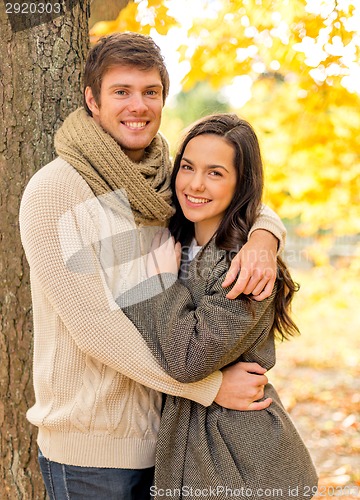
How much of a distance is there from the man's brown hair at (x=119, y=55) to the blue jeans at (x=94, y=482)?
1284 mm

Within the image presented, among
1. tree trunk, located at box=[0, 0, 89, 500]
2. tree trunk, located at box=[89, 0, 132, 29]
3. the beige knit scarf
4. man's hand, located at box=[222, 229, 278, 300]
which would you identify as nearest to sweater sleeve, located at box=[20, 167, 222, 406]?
the beige knit scarf

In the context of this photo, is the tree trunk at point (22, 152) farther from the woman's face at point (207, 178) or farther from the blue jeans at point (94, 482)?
the woman's face at point (207, 178)

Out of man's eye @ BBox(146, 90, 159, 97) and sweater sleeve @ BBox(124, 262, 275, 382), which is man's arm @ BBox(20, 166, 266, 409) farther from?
man's eye @ BBox(146, 90, 159, 97)

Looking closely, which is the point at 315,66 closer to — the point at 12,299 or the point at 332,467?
the point at 12,299

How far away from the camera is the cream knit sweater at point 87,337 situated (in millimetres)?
2000

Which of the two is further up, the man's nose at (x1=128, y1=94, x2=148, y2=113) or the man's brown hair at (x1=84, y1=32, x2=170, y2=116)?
the man's brown hair at (x1=84, y1=32, x2=170, y2=116)

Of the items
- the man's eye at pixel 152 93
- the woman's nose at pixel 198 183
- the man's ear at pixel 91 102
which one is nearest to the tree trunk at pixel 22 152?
the man's ear at pixel 91 102

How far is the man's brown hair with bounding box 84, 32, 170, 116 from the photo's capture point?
2.25 meters

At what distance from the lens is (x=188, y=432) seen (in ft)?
7.12

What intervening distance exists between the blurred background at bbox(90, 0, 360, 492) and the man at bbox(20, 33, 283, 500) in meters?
0.36

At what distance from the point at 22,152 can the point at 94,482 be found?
1.33 metres

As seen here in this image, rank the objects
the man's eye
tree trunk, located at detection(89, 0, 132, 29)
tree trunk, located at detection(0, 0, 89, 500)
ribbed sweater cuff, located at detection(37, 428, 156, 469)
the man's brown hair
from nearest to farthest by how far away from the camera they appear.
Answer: ribbed sweater cuff, located at detection(37, 428, 156, 469), the man's brown hair, the man's eye, tree trunk, located at detection(0, 0, 89, 500), tree trunk, located at detection(89, 0, 132, 29)

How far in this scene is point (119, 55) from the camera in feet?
7.34

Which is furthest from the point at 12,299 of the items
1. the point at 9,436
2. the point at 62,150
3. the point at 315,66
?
the point at 315,66
